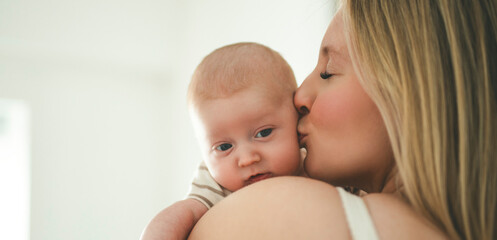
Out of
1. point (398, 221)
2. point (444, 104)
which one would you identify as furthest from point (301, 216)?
point (444, 104)

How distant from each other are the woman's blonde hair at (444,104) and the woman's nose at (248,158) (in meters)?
0.30

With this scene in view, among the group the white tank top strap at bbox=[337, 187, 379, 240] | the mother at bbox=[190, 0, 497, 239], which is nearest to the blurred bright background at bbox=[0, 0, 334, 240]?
the mother at bbox=[190, 0, 497, 239]

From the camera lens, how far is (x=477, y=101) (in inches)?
24.4

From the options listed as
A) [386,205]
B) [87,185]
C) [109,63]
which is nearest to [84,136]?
[87,185]

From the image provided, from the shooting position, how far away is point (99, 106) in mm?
2729

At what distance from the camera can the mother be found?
591mm

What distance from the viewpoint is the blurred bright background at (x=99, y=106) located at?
2.42 meters

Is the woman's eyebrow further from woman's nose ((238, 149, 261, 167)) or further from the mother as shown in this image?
woman's nose ((238, 149, 261, 167))

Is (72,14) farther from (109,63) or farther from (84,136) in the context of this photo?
(84,136)

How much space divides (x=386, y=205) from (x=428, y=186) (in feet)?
0.24

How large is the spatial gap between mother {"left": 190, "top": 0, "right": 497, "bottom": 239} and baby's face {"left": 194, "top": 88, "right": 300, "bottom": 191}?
0.60 ft

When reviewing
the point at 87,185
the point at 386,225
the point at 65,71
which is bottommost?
the point at 87,185

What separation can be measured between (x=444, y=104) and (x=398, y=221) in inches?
8.1

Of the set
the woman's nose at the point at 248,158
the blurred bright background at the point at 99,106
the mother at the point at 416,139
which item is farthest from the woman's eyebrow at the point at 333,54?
the blurred bright background at the point at 99,106
